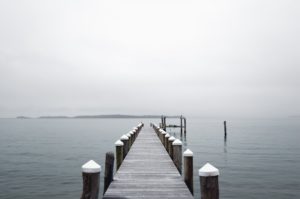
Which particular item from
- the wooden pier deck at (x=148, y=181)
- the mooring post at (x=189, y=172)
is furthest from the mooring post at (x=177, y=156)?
the mooring post at (x=189, y=172)

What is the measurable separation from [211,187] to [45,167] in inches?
911

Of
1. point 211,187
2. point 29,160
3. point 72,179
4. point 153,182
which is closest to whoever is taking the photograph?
point 211,187

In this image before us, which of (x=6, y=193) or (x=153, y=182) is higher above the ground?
(x=153, y=182)

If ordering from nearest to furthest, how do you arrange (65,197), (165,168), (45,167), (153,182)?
(153,182) < (165,168) < (65,197) < (45,167)

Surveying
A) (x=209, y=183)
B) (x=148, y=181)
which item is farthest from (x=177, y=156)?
(x=209, y=183)

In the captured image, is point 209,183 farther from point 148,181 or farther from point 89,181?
point 148,181

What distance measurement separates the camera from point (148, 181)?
953cm

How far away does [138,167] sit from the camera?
11898 mm

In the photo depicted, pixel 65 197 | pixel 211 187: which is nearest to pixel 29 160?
pixel 65 197

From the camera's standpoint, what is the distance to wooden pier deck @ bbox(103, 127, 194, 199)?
8.12 m

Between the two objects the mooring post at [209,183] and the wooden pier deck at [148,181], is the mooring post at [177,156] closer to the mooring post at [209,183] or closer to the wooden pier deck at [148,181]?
the wooden pier deck at [148,181]

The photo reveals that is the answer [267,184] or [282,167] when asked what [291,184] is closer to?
[267,184]

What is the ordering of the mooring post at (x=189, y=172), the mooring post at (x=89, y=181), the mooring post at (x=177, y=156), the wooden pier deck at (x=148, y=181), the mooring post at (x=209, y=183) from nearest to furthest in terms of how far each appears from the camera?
the mooring post at (x=209, y=183), the mooring post at (x=89, y=181), the wooden pier deck at (x=148, y=181), the mooring post at (x=189, y=172), the mooring post at (x=177, y=156)

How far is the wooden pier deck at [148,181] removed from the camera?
8125mm
